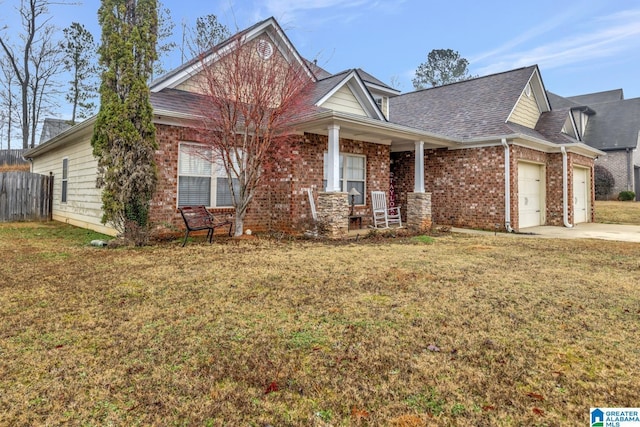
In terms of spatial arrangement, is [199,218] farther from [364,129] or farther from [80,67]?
[80,67]

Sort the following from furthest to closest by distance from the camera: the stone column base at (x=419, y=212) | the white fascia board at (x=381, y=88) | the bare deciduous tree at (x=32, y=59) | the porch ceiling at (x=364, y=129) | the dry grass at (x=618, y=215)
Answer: the bare deciduous tree at (x=32, y=59)
the dry grass at (x=618, y=215)
the white fascia board at (x=381, y=88)
the stone column base at (x=419, y=212)
the porch ceiling at (x=364, y=129)

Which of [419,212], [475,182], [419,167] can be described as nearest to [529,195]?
[475,182]

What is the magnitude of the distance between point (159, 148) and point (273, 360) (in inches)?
276

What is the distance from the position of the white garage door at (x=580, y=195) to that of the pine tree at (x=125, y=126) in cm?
1506

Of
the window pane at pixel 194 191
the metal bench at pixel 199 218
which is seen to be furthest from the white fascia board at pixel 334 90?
the metal bench at pixel 199 218

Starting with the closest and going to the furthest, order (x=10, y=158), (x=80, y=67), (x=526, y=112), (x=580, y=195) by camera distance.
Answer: (x=526, y=112), (x=580, y=195), (x=80, y=67), (x=10, y=158)

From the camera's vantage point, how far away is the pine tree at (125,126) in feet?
23.7

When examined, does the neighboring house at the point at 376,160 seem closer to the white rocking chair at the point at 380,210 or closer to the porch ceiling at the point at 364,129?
the porch ceiling at the point at 364,129

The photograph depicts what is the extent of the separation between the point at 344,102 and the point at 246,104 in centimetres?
399

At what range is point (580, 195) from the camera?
15000 mm

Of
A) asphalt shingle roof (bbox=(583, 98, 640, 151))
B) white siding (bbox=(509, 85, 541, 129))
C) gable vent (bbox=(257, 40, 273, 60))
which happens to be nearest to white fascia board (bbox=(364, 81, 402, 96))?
gable vent (bbox=(257, 40, 273, 60))

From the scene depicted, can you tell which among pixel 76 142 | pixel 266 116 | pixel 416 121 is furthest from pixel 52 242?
pixel 416 121

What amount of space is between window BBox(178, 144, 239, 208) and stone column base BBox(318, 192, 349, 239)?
249cm

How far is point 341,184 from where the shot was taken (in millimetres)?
11062
